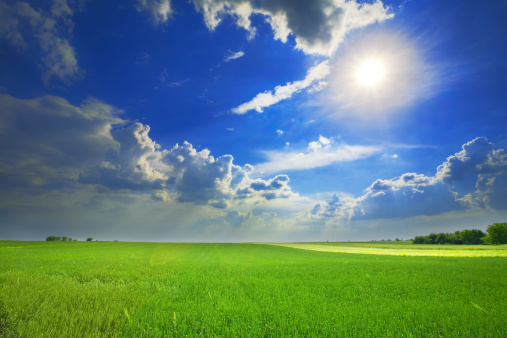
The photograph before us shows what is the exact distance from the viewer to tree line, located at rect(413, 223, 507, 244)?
78875 millimetres

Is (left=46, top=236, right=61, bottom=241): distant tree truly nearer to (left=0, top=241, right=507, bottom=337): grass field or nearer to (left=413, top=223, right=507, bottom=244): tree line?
(left=0, top=241, right=507, bottom=337): grass field

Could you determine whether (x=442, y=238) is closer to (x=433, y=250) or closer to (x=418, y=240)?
(x=418, y=240)

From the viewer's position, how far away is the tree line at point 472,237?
78.9 metres

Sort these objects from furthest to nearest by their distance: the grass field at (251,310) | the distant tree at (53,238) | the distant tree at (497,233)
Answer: the distant tree at (53,238) → the distant tree at (497,233) → the grass field at (251,310)

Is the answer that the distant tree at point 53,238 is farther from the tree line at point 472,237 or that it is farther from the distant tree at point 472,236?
the distant tree at point 472,236

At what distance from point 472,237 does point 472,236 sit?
1.38ft

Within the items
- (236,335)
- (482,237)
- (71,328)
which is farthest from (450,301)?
(482,237)

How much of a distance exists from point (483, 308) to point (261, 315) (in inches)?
280

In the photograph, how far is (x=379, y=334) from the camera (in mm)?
5805

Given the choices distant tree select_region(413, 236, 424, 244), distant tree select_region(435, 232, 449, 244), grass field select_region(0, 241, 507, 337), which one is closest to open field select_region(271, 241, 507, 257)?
grass field select_region(0, 241, 507, 337)

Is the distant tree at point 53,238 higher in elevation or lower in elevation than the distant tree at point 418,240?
higher

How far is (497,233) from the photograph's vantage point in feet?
260

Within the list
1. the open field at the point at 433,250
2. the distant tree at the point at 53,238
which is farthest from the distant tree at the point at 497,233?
the distant tree at the point at 53,238

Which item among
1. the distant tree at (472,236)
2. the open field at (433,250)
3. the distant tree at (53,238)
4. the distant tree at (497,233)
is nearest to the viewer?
the open field at (433,250)
